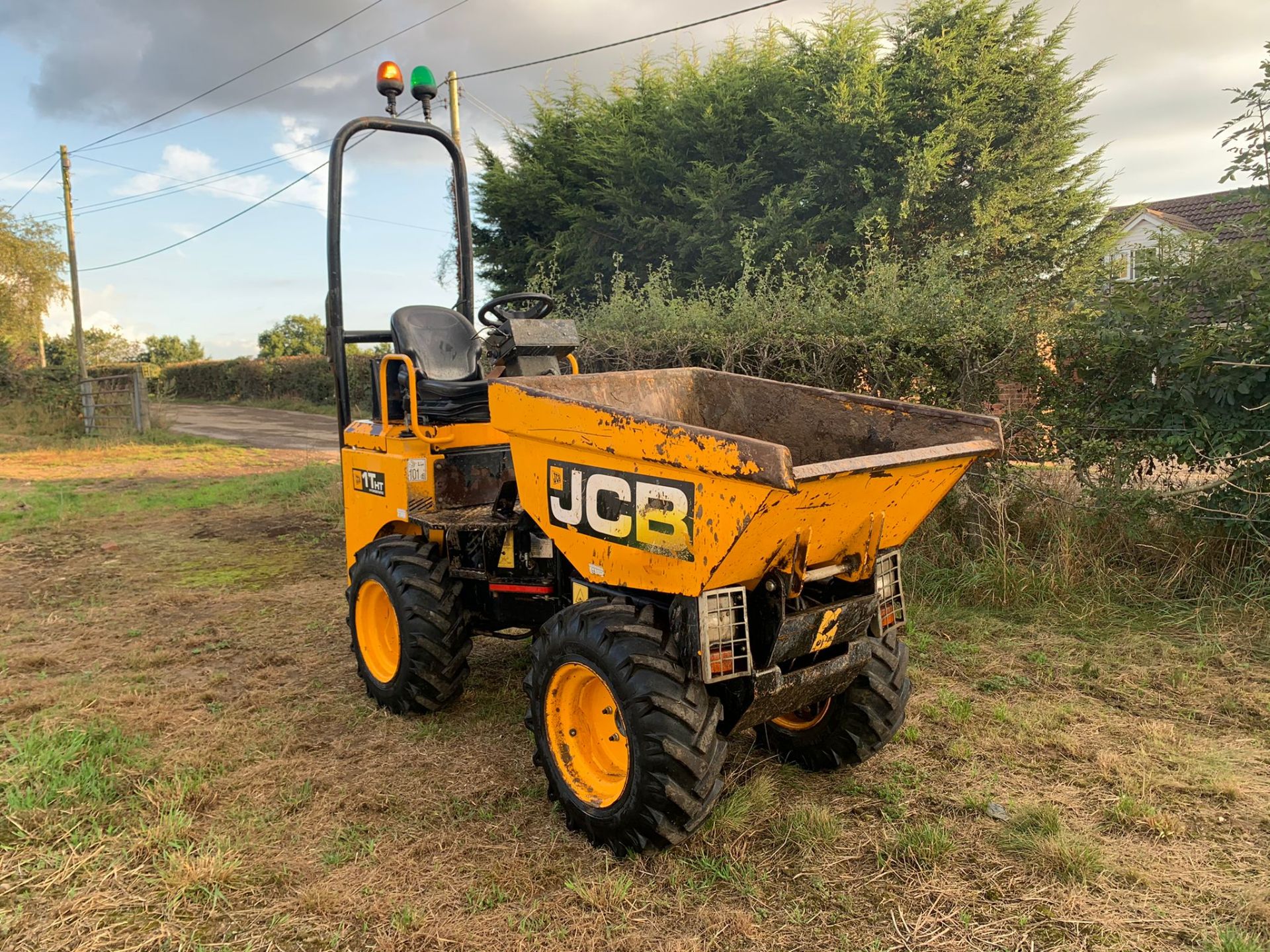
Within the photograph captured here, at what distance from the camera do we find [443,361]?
452cm

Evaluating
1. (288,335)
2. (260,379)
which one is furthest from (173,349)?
(260,379)

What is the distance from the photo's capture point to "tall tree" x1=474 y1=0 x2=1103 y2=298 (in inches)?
499

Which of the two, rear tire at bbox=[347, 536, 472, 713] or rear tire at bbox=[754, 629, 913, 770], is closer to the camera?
rear tire at bbox=[754, 629, 913, 770]

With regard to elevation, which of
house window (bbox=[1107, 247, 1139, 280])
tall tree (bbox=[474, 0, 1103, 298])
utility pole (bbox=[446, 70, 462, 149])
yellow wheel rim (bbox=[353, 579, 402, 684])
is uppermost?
utility pole (bbox=[446, 70, 462, 149])

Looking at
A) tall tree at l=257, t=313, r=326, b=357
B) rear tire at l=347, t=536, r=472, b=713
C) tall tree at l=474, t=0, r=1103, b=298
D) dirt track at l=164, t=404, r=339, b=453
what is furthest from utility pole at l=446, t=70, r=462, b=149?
tall tree at l=257, t=313, r=326, b=357

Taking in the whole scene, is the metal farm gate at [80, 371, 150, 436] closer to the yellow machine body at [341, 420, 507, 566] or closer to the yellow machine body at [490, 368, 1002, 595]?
the yellow machine body at [341, 420, 507, 566]

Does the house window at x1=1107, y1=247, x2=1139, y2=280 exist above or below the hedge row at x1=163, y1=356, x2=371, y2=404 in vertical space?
below

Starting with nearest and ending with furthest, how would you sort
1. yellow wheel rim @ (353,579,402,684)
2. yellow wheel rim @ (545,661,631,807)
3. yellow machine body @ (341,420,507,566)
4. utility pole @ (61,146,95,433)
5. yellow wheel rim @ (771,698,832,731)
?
yellow wheel rim @ (545,661,631,807), yellow wheel rim @ (771,698,832,731), yellow machine body @ (341,420,507,566), yellow wheel rim @ (353,579,402,684), utility pole @ (61,146,95,433)

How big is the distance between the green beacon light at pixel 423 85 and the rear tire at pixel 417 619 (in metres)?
2.37

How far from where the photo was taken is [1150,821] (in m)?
3.05

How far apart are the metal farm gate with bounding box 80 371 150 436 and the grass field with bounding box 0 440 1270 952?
48.4ft

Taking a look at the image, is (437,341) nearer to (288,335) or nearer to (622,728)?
(622,728)

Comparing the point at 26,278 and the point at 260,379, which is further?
the point at 260,379

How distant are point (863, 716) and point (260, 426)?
812 inches
